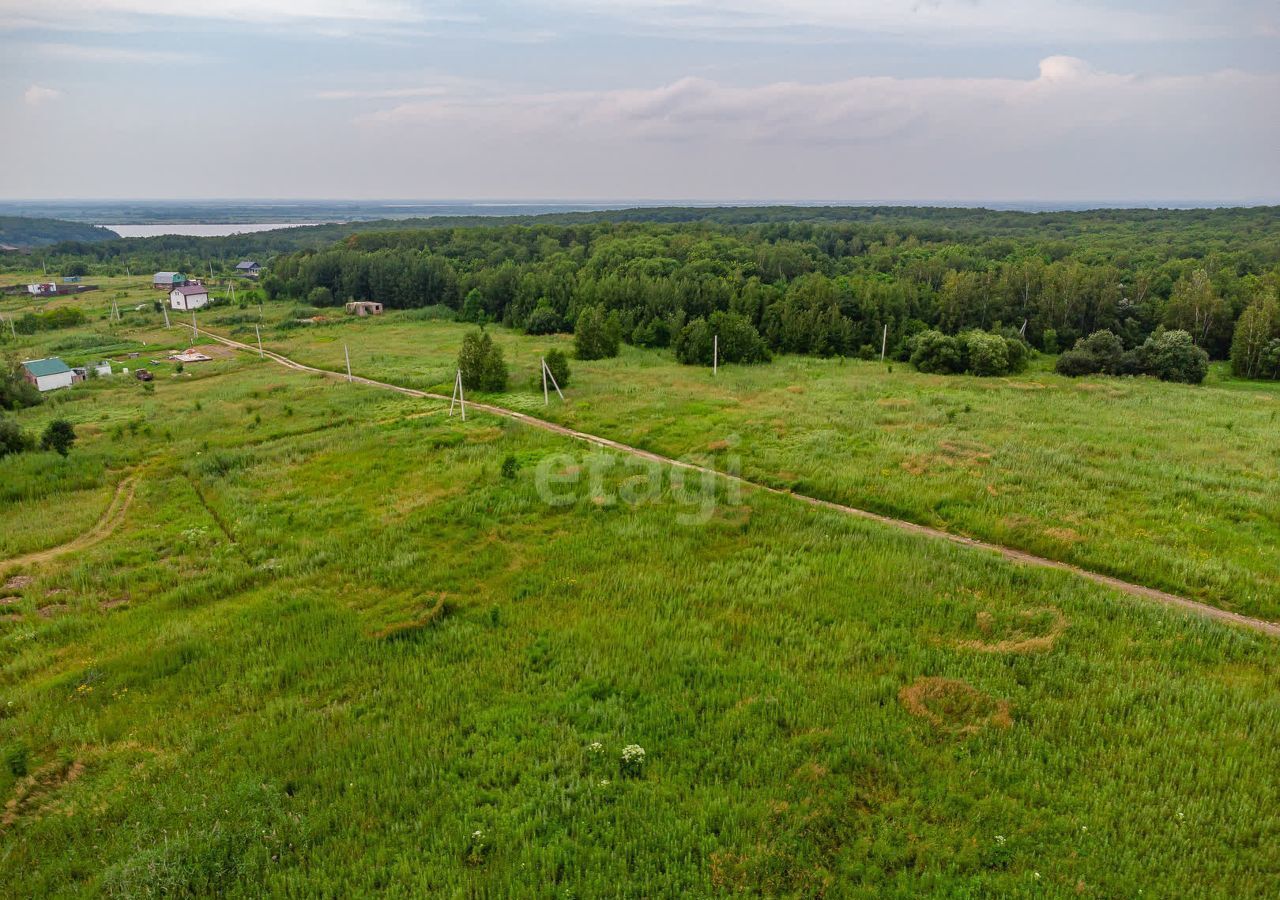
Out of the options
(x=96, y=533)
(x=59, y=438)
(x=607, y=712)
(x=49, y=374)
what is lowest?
(x=96, y=533)

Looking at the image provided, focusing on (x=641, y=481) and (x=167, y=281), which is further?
(x=167, y=281)

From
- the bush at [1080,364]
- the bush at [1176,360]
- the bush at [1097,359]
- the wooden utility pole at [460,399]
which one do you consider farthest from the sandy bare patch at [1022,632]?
the bush at [1176,360]

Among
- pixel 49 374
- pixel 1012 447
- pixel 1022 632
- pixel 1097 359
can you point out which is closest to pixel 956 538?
pixel 1022 632

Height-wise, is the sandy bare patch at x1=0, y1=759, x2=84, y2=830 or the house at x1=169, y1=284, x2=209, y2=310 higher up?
the house at x1=169, y1=284, x2=209, y2=310

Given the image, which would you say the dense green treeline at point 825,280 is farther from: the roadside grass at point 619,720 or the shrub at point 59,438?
the roadside grass at point 619,720

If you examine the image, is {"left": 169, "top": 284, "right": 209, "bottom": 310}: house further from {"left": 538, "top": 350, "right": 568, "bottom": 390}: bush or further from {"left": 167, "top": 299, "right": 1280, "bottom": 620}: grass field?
{"left": 538, "top": 350, "right": 568, "bottom": 390}: bush

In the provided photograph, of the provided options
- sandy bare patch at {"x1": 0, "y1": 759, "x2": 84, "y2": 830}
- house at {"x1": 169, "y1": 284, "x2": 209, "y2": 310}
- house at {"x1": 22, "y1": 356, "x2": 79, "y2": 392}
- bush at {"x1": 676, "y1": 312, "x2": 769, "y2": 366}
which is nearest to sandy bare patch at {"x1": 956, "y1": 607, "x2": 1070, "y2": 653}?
sandy bare patch at {"x1": 0, "y1": 759, "x2": 84, "y2": 830}

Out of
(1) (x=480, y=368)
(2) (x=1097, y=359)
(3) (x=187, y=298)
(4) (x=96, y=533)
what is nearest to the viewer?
(4) (x=96, y=533)

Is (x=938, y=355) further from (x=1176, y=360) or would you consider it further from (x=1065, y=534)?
(x=1065, y=534)
